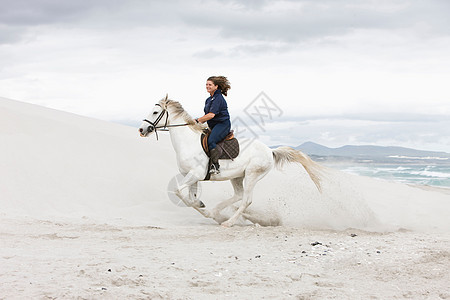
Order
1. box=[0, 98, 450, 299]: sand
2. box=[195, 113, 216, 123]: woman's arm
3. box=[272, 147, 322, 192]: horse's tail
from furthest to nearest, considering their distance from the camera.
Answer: box=[272, 147, 322, 192]: horse's tail, box=[195, 113, 216, 123]: woman's arm, box=[0, 98, 450, 299]: sand

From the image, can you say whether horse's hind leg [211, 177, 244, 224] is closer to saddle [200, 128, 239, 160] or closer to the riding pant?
saddle [200, 128, 239, 160]

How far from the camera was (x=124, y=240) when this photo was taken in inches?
279

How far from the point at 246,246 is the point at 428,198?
943 cm

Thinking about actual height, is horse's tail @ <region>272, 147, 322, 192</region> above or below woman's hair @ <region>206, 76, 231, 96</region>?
below

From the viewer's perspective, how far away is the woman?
28.2 ft

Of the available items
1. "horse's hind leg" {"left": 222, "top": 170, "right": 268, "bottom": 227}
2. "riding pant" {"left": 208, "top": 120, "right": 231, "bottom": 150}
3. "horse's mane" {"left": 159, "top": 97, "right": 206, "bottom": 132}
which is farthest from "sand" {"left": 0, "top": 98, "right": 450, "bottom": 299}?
"horse's mane" {"left": 159, "top": 97, "right": 206, "bottom": 132}

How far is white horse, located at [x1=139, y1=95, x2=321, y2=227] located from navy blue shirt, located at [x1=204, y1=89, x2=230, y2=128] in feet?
1.21

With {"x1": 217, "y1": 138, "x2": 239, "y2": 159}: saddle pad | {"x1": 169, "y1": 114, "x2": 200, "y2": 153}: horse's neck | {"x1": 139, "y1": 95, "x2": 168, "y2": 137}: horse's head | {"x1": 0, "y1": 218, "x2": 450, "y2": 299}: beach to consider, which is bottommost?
{"x1": 0, "y1": 218, "x2": 450, "y2": 299}: beach

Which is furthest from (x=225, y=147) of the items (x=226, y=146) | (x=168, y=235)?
(x=168, y=235)

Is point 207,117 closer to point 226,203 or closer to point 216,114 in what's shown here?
point 216,114

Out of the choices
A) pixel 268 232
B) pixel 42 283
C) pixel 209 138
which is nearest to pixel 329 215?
pixel 268 232

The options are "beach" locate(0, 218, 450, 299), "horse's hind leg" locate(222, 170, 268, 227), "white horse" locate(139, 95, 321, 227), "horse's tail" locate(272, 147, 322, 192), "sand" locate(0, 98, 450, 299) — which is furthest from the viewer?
"horse's tail" locate(272, 147, 322, 192)

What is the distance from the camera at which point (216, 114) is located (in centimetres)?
866

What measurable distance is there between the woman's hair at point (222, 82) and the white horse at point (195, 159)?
0.81 metres
